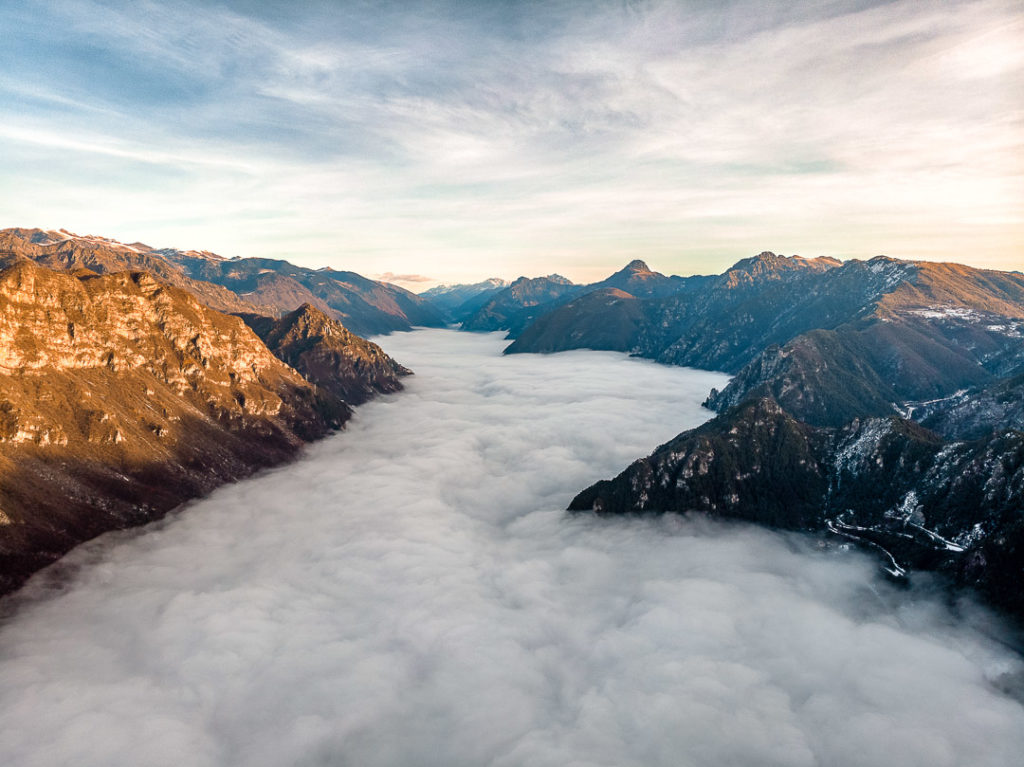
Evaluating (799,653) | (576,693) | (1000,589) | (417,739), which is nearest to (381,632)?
(417,739)

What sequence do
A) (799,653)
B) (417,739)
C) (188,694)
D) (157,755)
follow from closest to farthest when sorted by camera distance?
(157,755), (417,739), (188,694), (799,653)

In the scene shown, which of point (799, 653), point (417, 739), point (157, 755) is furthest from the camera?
point (799, 653)

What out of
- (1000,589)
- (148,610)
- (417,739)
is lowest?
(417,739)

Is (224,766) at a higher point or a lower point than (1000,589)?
lower

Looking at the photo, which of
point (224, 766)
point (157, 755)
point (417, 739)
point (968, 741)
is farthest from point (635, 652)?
point (157, 755)

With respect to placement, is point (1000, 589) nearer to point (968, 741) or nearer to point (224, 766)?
point (968, 741)

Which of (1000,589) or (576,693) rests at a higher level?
(1000,589)

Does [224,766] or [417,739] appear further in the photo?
[417,739]

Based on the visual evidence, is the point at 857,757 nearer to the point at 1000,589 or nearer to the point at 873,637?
the point at 873,637

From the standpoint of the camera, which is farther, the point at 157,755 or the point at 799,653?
the point at 799,653
